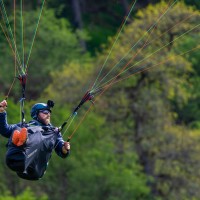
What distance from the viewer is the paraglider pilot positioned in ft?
65.5

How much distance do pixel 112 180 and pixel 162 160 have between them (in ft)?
9.83

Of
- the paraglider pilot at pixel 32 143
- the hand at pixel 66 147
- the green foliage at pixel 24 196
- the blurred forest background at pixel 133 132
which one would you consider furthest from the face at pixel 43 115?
the blurred forest background at pixel 133 132

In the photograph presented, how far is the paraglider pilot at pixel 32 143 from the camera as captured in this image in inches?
786

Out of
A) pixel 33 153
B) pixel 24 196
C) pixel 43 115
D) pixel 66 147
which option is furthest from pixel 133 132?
pixel 33 153

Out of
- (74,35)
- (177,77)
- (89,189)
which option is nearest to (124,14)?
(74,35)

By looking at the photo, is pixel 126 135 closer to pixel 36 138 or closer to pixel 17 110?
pixel 17 110

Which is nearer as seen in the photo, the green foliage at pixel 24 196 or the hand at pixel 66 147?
the hand at pixel 66 147

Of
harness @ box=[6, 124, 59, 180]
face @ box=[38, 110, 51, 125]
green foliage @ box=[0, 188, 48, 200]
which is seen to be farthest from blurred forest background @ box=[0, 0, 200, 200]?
harness @ box=[6, 124, 59, 180]

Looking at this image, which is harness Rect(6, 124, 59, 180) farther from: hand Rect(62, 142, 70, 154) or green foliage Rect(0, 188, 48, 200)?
green foliage Rect(0, 188, 48, 200)

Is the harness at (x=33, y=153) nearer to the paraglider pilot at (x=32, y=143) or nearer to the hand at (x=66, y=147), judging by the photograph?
the paraglider pilot at (x=32, y=143)

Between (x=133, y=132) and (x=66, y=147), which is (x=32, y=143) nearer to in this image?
(x=66, y=147)

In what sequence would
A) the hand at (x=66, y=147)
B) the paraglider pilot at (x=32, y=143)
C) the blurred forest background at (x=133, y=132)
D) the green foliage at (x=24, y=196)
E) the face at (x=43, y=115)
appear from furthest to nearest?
the blurred forest background at (x=133, y=132) → the green foliage at (x=24, y=196) → the face at (x=43, y=115) → the hand at (x=66, y=147) → the paraglider pilot at (x=32, y=143)

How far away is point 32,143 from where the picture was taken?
20.2 meters

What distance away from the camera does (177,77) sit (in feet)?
182
